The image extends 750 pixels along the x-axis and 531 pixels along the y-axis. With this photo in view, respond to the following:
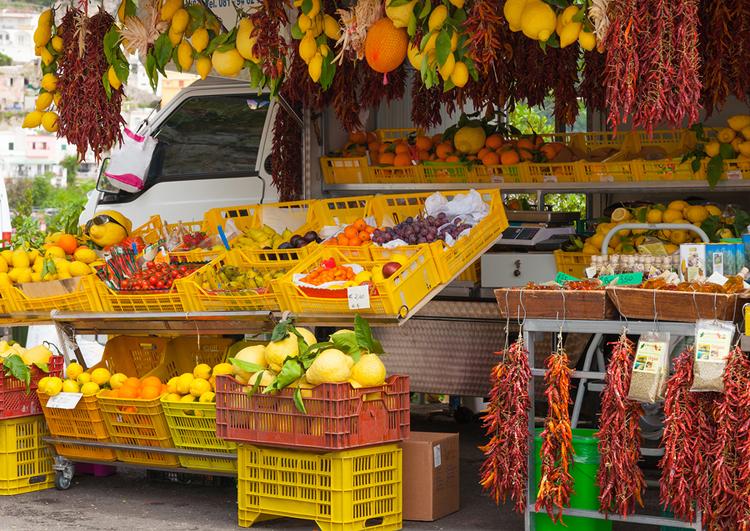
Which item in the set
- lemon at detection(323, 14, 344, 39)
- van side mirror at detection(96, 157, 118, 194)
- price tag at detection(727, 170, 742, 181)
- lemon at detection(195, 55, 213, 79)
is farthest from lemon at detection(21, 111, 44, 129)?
price tag at detection(727, 170, 742, 181)

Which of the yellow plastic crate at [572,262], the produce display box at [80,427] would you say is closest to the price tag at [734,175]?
the yellow plastic crate at [572,262]

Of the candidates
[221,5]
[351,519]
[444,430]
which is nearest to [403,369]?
[444,430]

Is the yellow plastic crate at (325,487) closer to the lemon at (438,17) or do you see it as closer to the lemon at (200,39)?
the lemon at (438,17)

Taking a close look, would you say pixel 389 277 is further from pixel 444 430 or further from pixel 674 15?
pixel 444 430

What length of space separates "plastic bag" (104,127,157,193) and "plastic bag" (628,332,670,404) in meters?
5.22

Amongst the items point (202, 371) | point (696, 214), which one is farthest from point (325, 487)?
point (696, 214)

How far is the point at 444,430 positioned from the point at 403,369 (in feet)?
4.63

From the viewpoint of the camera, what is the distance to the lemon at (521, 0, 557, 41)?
546 cm

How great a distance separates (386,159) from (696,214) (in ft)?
7.04

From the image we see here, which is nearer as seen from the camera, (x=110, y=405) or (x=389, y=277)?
(x=389, y=277)

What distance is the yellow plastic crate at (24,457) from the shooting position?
22.0 ft

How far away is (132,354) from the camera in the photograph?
7773mm

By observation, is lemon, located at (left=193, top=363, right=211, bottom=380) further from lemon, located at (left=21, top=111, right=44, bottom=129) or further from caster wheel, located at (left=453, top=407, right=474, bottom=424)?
caster wheel, located at (left=453, top=407, right=474, bottom=424)

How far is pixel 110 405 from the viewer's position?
21.4 feet
